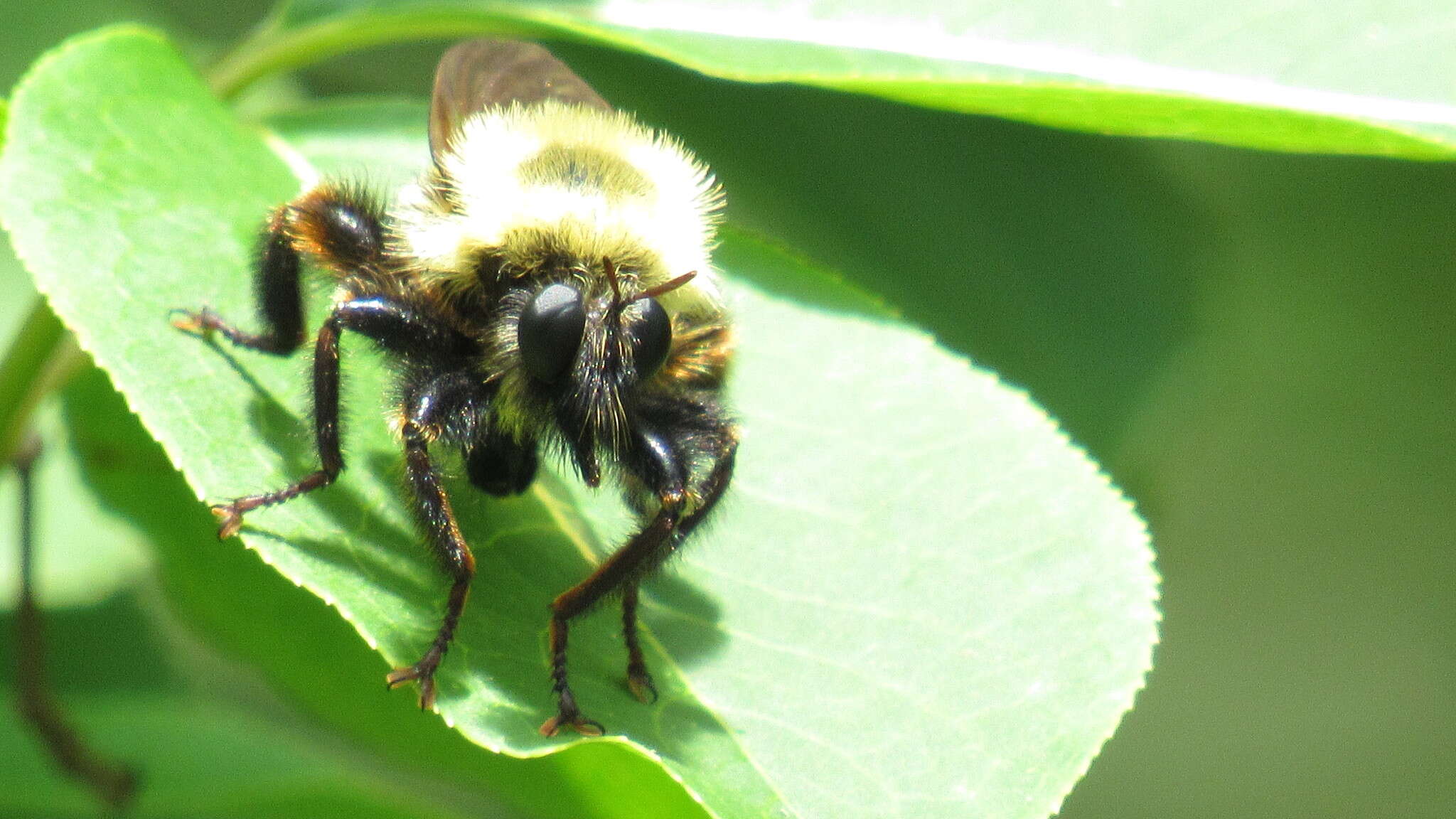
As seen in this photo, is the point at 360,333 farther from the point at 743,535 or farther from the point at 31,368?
the point at 31,368

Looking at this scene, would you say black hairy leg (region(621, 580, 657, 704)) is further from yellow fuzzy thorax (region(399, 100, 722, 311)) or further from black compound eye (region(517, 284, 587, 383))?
yellow fuzzy thorax (region(399, 100, 722, 311))

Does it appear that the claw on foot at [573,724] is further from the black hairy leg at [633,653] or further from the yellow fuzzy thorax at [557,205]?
the yellow fuzzy thorax at [557,205]

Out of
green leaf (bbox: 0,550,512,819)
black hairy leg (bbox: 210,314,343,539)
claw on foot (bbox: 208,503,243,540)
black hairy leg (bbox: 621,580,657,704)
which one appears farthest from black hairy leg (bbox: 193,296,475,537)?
green leaf (bbox: 0,550,512,819)

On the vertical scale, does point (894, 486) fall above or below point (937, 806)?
above

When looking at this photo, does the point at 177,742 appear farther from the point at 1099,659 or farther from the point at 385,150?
the point at 1099,659

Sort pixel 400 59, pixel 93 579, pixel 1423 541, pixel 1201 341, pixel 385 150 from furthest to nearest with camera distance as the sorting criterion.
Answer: pixel 1423 541 → pixel 400 59 → pixel 1201 341 → pixel 93 579 → pixel 385 150

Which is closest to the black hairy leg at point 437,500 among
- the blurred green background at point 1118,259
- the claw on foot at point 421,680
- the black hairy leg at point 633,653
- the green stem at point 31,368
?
the claw on foot at point 421,680

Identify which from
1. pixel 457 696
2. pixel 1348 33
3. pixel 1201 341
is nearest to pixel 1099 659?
pixel 457 696
